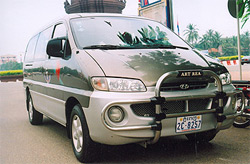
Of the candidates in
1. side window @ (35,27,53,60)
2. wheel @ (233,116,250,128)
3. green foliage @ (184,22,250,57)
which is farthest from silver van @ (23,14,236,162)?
green foliage @ (184,22,250,57)

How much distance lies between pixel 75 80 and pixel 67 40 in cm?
74

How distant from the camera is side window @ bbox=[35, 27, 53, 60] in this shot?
5.23 m

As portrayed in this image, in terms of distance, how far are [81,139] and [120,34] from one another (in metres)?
1.53

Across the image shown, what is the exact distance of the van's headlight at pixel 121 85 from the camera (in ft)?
10.2

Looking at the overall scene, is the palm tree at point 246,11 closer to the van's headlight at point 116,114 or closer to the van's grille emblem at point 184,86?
the van's grille emblem at point 184,86

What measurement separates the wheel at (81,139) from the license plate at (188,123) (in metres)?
0.98

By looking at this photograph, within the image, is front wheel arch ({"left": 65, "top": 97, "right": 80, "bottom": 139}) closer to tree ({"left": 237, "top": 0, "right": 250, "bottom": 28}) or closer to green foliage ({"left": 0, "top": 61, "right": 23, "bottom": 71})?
green foliage ({"left": 0, "top": 61, "right": 23, "bottom": 71})

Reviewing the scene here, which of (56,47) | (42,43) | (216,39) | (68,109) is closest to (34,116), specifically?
(42,43)

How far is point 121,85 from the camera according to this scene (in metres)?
3.14

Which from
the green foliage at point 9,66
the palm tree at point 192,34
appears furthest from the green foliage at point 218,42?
the green foliage at point 9,66

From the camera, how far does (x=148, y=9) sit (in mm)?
12055

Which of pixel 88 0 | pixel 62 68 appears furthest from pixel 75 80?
pixel 88 0

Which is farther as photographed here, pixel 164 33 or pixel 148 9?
pixel 148 9

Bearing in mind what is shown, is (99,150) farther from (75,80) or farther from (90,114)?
(75,80)
